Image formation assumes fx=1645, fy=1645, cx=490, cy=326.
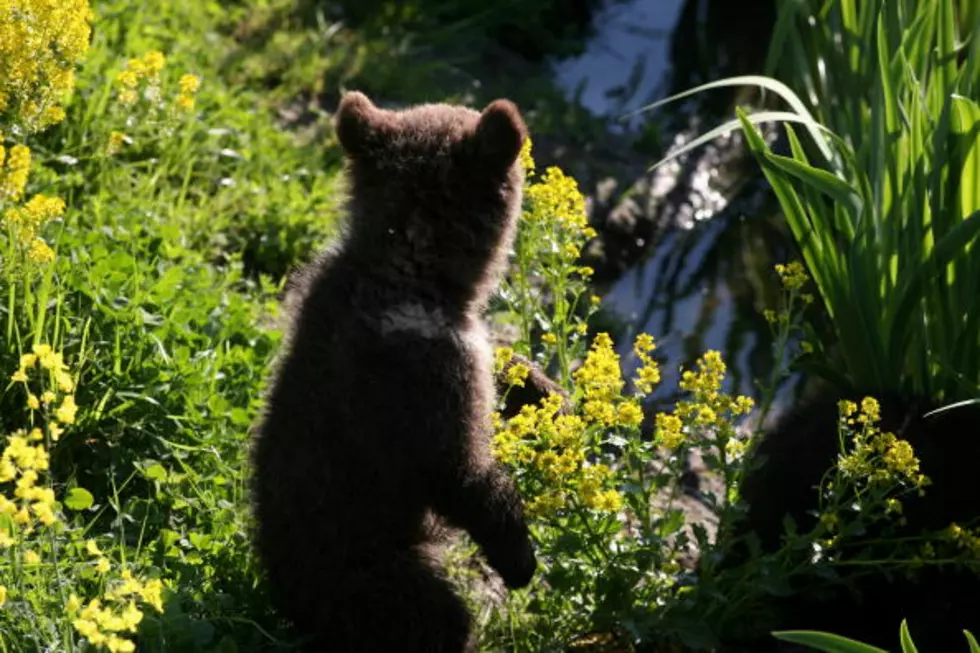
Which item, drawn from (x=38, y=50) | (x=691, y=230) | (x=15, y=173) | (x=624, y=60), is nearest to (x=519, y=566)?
(x=15, y=173)

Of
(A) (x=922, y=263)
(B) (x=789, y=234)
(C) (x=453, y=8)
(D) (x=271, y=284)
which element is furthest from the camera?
(C) (x=453, y=8)

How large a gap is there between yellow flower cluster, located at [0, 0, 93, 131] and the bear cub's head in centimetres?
91

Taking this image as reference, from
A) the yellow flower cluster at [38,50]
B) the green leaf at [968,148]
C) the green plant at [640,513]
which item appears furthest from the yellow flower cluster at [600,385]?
the yellow flower cluster at [38,50]

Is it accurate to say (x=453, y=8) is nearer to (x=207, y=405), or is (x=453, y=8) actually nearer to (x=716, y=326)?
(x=716, y=326)

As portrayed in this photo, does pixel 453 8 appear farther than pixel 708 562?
Yes

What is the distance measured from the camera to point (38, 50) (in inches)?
163

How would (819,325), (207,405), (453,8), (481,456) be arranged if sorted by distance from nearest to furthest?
1. (481,456)
2. (207,405)
3. (819,325)
4. (453,8)

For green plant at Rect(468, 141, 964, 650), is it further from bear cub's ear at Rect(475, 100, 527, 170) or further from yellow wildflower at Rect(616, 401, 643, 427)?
bear cub's ear at Rect(475, 100, 527, 170)

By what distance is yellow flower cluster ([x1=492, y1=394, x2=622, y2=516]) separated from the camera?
3531 mm

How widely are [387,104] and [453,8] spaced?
1243 mm

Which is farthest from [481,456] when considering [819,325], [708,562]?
[819,325]

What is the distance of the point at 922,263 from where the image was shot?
Answer: 12.9 feet

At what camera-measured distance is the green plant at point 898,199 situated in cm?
389

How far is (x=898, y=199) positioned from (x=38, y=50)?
2.18m
